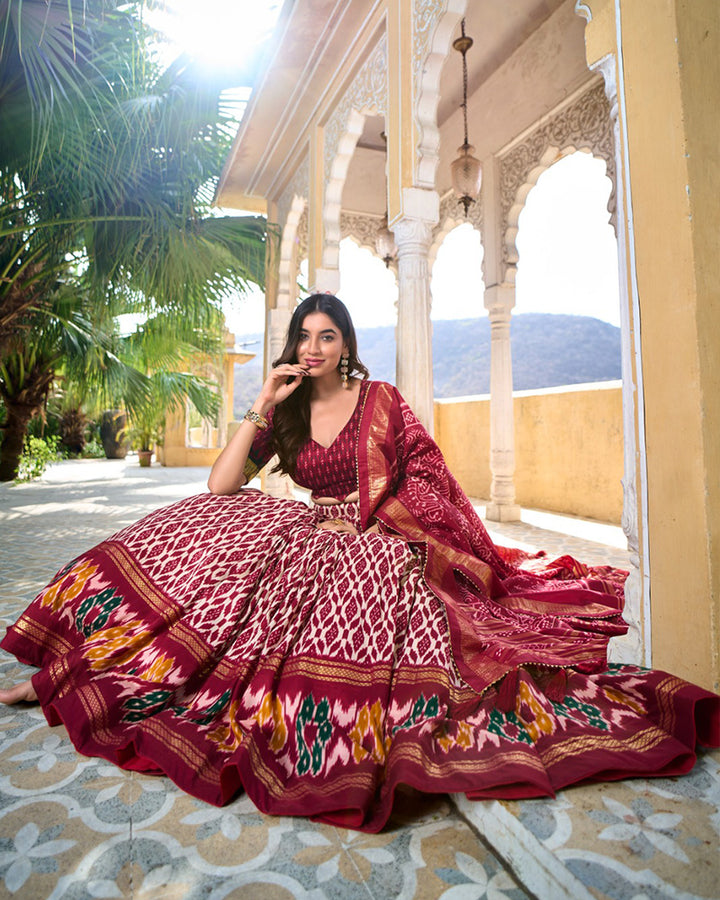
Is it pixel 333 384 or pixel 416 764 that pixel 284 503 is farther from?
pixel 416 764

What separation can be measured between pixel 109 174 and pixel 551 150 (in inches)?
124

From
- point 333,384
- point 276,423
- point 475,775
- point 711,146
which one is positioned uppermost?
point 711,146

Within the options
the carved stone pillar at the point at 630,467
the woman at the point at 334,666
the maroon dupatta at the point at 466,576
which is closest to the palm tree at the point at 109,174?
the maroon dupatta at the point at 466,576

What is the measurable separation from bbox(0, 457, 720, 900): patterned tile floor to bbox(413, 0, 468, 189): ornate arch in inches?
96.4

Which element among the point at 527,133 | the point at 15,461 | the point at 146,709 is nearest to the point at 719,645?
the point at 146,709

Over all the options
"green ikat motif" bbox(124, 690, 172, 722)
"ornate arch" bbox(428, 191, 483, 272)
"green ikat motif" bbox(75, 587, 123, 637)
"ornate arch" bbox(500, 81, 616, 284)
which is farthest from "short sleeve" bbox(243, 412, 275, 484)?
"ornate arch" bbox(428, 191, 483, 272)

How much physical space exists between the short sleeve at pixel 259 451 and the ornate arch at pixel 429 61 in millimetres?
1496

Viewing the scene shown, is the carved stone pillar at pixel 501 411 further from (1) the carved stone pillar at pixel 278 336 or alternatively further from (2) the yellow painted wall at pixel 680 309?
(2) the yellow painted wall at pixel 680 309

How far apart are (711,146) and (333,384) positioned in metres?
1.18

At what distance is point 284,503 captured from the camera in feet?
5.17

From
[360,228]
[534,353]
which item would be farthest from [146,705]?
[534,353]

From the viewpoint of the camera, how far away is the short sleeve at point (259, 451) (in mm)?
1818

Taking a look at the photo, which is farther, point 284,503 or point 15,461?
point 15,461

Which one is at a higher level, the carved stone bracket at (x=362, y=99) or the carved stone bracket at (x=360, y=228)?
the carved stone bracket at (x=360, y=228)
